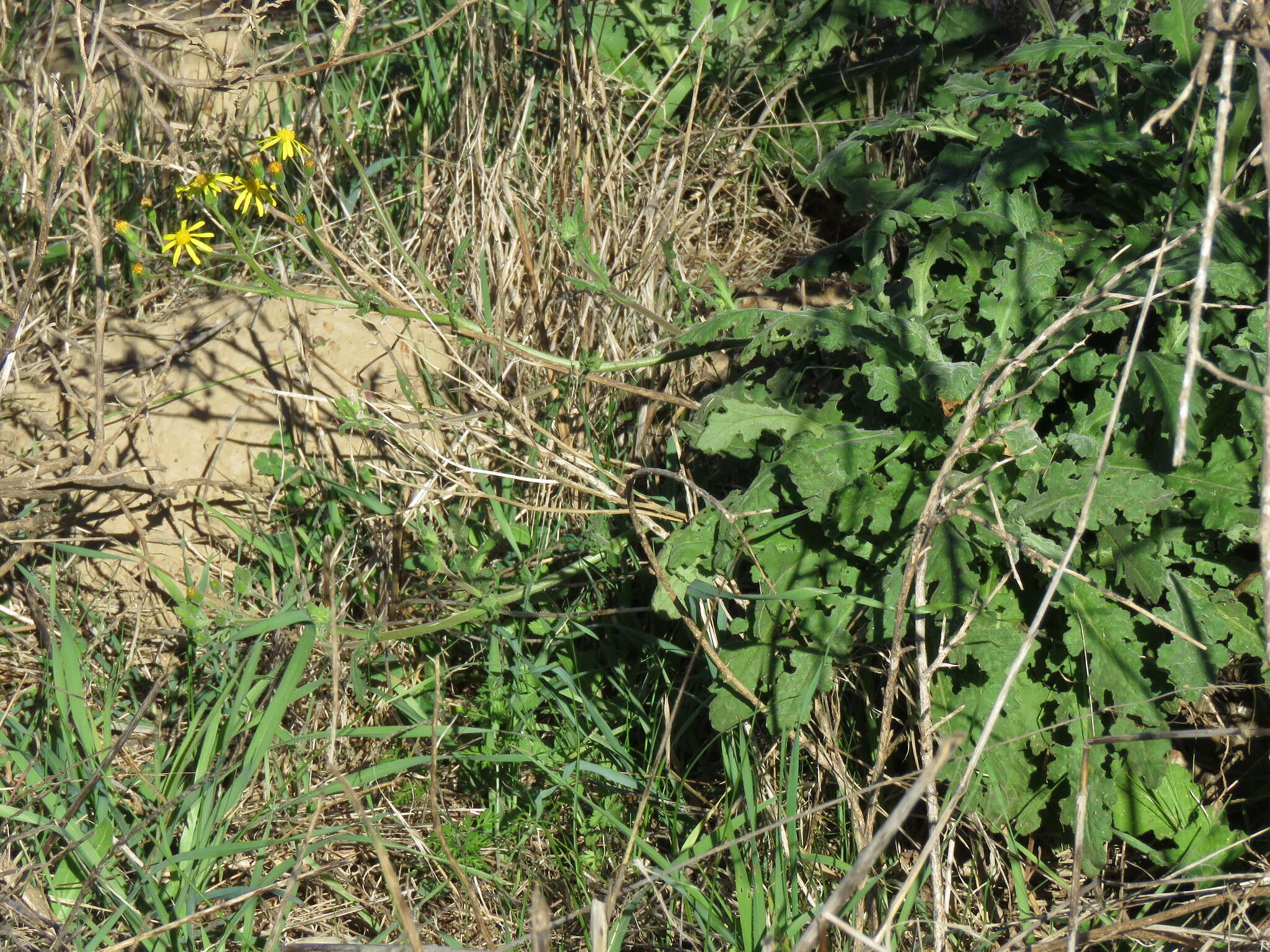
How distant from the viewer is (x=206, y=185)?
2.79 metres

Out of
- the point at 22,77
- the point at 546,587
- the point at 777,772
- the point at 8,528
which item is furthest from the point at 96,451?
the point at 777,772

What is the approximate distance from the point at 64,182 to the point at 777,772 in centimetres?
270

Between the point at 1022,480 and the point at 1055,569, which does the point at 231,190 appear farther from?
the point at 1055,569

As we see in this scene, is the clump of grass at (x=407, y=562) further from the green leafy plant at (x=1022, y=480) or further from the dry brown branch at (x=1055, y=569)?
the dry brown branch at (x=1055, y=569)

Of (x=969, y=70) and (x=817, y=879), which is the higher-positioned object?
(x=969, y=70)

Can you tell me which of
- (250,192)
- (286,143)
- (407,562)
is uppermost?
(286,143)

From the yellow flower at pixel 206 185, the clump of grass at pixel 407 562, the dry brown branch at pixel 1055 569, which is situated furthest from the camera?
the yellow flower at pixel 206 185

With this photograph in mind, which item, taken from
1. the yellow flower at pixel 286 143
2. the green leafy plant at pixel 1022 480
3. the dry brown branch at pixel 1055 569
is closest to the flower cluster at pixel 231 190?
the yellow flower at pixel 286 143

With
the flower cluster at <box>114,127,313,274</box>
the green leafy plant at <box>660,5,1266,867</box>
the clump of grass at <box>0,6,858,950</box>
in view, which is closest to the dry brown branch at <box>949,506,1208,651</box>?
the green leafy plant at <box>660,5,1266,867</box>

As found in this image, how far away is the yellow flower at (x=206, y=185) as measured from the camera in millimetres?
2783

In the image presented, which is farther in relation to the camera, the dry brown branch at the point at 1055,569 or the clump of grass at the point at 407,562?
the clump of grass at the point at 407,562

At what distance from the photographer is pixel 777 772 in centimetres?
239

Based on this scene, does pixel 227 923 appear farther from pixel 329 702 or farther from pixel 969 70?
pixel 969 70

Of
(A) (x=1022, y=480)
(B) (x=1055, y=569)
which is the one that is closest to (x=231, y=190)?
(A) (x=1022, y=480)
